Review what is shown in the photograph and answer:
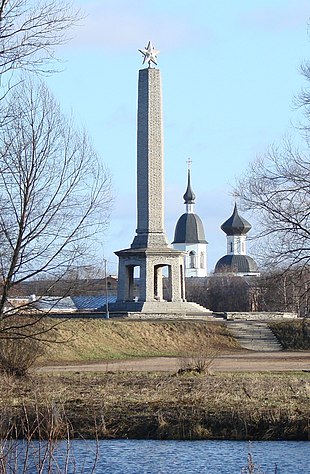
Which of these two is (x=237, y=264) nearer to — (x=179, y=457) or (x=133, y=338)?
(x=133, y=338)

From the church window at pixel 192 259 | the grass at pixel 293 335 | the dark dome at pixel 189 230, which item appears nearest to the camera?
the grass at pixel 293 335

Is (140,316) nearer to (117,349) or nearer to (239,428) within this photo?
(117,349)

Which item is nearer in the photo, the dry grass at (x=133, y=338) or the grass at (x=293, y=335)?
the dry grass at (x=133, y=338)

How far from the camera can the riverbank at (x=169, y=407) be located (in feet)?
72.2

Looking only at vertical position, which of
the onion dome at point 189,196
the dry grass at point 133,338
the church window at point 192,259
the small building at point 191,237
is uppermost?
the onion dome at point 189,196

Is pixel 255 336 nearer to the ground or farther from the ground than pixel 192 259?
nearer to the ground

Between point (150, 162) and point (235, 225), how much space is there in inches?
3268

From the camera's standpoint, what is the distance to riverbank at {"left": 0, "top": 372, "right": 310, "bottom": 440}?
22016 mm

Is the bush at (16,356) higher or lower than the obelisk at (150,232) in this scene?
lower

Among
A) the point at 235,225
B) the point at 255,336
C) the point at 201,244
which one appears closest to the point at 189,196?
the point at 235,225

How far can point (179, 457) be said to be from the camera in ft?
64.0

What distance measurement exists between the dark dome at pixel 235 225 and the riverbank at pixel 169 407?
11887cm

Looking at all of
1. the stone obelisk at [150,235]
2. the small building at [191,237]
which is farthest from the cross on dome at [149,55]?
the small building at [191,237]

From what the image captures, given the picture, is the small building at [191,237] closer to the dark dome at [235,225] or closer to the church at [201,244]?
the church at [201,244]
